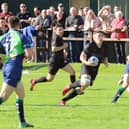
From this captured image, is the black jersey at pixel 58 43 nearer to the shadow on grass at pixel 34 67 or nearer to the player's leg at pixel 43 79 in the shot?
the player's leg at pixel 43 79

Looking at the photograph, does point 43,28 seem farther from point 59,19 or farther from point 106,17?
point 106,17

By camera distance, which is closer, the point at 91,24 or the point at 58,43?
the point at 58,43

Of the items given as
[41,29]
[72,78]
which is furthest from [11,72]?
[41,29]

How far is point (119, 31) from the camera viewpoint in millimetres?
24438

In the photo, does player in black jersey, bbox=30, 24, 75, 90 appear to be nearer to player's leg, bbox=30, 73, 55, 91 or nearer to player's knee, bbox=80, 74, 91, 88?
player's leg, bbox=30, 73, 55, 91

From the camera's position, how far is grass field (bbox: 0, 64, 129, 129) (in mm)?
12250

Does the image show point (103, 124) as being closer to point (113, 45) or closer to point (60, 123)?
point (60, 123)

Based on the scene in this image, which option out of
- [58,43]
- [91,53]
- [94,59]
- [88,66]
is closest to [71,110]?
[88,66]

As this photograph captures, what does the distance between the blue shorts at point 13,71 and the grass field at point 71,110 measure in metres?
0.80

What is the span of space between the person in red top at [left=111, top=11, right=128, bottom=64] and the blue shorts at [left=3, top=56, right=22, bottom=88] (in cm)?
1224

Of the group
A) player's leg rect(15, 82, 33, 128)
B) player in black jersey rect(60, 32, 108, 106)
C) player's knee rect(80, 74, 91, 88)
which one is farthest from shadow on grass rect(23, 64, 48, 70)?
player's leg rect(15, 82, 33, 128)

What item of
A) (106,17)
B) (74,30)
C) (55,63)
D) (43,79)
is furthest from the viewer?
(74,30)

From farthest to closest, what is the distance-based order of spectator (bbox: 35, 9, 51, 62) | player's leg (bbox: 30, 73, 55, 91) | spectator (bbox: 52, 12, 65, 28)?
spectator (bbox: 35, 9, 51, 62) → spectator (bbox: 52, 12, 65, 28) → player's leg (bbox: 30, 73, 55, 91)

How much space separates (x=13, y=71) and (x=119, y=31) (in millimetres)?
13148
